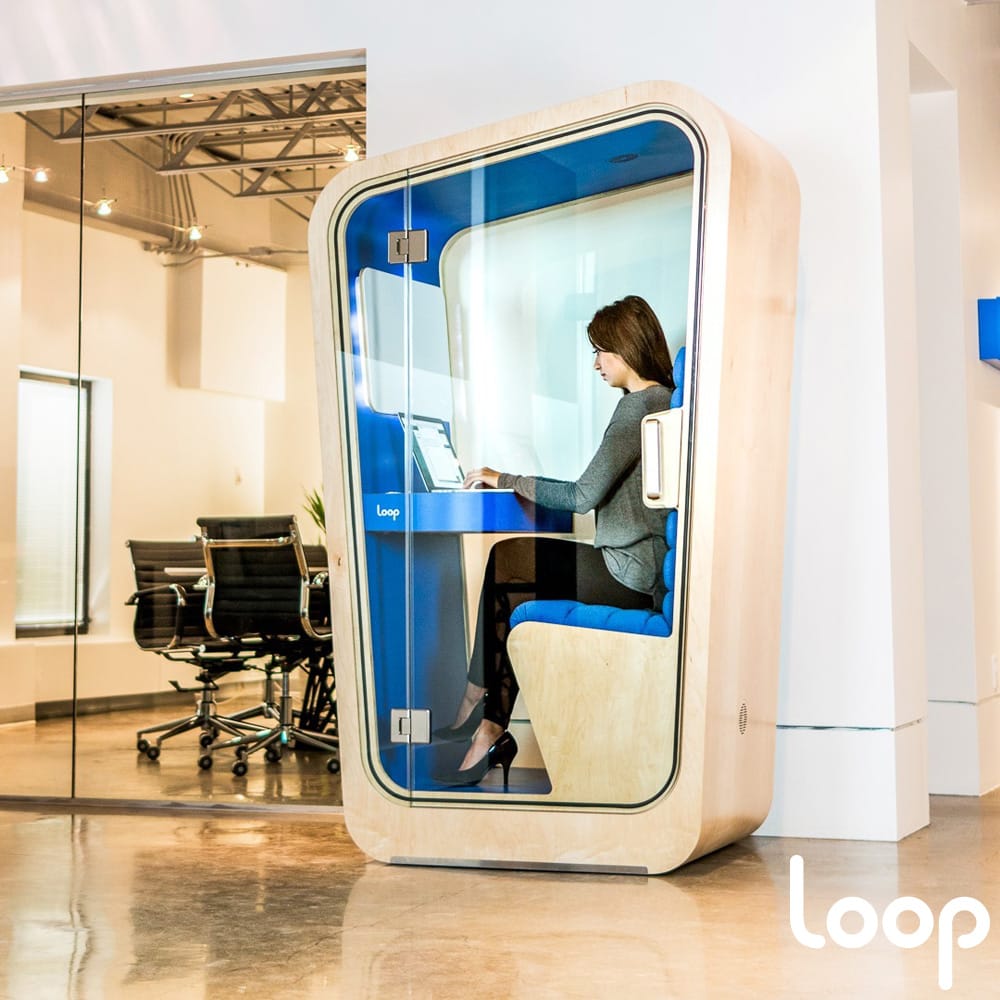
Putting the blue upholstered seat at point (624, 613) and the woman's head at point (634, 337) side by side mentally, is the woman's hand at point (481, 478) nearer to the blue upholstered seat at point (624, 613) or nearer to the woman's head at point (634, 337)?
the blue upholstered seat at point (624, 613)

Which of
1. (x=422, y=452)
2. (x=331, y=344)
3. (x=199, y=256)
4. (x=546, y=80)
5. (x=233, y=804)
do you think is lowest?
(x=233, y=804)

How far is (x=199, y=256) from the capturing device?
5.43 meters

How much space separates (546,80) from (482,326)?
1.27 meters

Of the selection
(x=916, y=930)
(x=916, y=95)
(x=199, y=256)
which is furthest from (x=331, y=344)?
(x=916, y=95)

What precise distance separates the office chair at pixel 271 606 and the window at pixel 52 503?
0.57m

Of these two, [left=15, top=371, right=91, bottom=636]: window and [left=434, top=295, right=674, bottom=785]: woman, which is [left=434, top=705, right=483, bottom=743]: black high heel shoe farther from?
[left=15, top=371, right=91, bottom=636]: window

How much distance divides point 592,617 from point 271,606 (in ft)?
5.49

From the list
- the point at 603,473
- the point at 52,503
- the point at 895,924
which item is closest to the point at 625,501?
the point at 603,473

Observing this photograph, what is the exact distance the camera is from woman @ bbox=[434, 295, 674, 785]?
406 centimetres

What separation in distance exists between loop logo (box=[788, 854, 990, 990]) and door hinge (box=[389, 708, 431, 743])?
3.88 feet

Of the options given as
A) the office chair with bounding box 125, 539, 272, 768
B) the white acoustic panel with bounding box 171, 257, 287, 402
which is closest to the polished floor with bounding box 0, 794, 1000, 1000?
the office chair with bounding box 125, 539, 272, 768

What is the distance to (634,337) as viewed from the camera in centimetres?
413

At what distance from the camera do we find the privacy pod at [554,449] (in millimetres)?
3949

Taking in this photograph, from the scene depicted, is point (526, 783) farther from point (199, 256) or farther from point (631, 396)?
point (199, 256)
